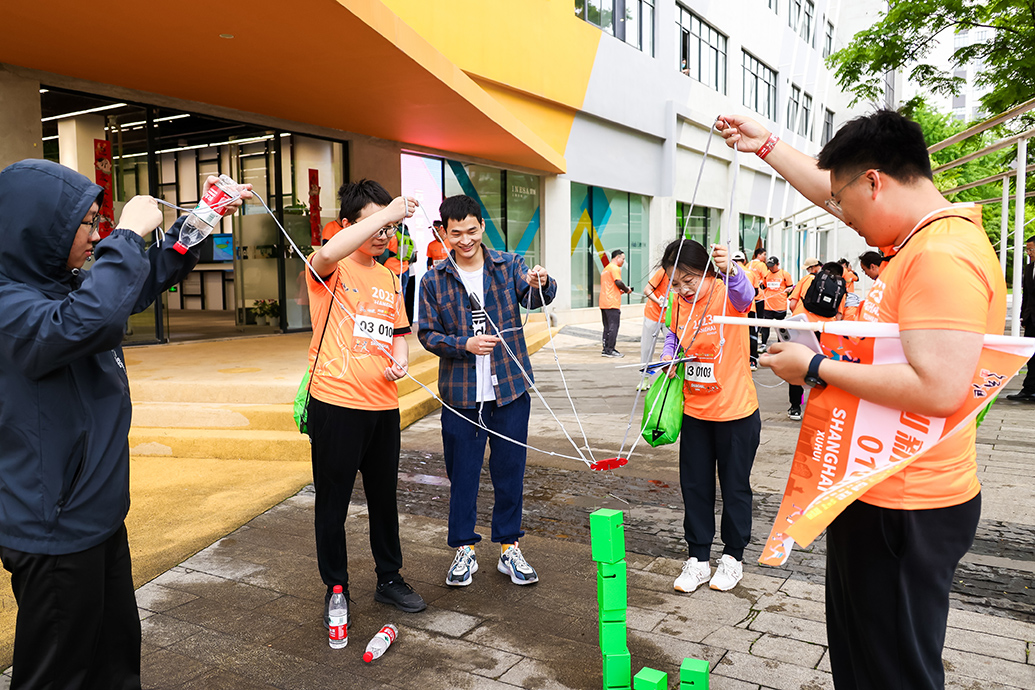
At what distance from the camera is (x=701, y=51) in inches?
930

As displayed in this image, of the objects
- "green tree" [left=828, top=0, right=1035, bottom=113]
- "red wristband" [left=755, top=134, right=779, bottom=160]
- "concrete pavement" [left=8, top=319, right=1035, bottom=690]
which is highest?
"green tree" [left=828, top=0, right=1035, bottom=113]

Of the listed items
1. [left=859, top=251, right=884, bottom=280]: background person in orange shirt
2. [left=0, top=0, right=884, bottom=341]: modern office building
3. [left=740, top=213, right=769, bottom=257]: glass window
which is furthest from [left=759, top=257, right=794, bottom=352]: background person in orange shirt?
[left=740, top=213, right=769, bottom=257]: glass window

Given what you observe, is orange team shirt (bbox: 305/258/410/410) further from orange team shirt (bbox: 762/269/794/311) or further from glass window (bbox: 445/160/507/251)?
glass window (bbox: 445/160/507/251)

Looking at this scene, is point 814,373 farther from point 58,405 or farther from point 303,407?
point 303,407

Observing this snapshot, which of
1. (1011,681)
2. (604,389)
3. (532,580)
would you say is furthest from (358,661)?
(604,389)

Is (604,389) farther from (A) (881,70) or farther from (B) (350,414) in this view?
(A) (881,70)

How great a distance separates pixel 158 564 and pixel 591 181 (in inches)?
657

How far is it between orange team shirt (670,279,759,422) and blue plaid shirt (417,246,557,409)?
77 centimetres

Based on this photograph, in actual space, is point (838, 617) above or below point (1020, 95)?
below

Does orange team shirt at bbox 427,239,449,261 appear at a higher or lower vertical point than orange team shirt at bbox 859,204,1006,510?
higher

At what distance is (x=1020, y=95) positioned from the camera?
10.0m

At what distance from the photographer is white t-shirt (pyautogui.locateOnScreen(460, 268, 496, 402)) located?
145 inches

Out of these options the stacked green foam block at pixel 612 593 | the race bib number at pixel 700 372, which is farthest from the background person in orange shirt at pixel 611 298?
the stacked green foam block at pixel 612 593

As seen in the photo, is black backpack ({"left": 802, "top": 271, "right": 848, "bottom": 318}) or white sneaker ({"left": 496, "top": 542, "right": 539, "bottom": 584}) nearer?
white sneaker ({"left": 496, "top": 542, "right": 539, "bottom": 584})
